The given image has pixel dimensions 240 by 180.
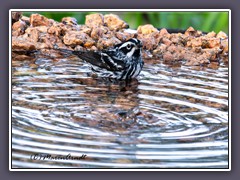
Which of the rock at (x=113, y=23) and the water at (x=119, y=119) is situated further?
the rock at (x=113, y=23)

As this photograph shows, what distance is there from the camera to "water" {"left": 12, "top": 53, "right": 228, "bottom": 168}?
765cm

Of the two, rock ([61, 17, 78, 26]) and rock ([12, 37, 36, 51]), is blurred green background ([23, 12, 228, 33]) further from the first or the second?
rock ([12, 37, 36, 51])

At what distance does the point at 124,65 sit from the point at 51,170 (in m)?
3.04

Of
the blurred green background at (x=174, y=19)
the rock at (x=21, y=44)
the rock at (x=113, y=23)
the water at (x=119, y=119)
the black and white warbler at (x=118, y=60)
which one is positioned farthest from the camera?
the rock at (x=113, y=23)

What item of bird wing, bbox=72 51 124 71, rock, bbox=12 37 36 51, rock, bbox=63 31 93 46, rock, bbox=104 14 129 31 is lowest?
bird wing, bbox=72 51 124 71

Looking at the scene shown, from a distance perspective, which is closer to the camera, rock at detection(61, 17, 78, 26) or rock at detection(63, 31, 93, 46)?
rock at detection(61, 17, 78, 26)

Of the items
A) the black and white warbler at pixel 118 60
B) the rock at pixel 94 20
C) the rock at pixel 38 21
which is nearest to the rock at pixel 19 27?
the rock at pixel 38 21

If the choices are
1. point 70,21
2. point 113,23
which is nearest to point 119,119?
point 70,21

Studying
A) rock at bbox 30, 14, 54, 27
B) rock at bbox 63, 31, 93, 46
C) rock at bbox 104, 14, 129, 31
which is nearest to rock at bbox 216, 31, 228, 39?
rock at bbox 104, 14, 129, 31

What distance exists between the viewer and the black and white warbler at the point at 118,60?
33.6ft

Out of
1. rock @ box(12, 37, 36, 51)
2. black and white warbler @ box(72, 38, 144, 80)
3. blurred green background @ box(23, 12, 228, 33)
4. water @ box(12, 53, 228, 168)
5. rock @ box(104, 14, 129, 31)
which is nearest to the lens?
water @ box(12, 53, 228, 168)

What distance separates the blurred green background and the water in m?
0.55

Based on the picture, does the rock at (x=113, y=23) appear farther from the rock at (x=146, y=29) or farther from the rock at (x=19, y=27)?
the rock at (x=19, y=27)

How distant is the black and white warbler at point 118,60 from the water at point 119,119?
0.19 m
